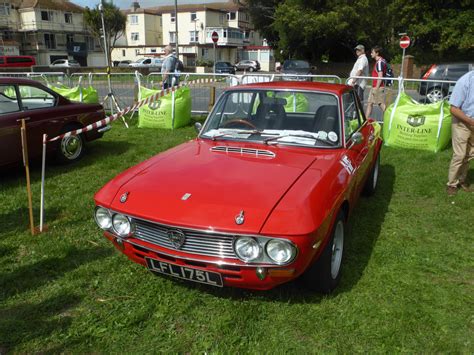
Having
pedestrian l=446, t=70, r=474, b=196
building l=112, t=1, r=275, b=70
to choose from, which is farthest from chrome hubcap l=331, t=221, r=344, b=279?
building l=112, t=1, r=275, b=70

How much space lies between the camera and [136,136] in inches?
379

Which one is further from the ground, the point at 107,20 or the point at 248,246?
the point at 107,20

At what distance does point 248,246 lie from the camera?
109 inches

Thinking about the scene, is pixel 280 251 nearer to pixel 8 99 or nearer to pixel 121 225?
pixel 121 225

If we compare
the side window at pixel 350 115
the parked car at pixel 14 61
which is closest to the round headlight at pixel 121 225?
the side window at pixel 350 115

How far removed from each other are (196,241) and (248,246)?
37cm

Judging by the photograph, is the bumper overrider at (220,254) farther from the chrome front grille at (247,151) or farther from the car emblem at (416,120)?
the car emblem at (416,120)

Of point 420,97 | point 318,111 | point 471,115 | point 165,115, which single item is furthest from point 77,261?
point 420,97

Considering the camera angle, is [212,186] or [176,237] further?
[212,186]

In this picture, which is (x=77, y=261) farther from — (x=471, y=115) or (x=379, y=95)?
(x=379, y=95)

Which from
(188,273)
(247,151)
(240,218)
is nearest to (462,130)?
(247,151)

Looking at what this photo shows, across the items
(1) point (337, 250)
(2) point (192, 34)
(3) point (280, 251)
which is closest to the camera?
(3) point (280, 251)

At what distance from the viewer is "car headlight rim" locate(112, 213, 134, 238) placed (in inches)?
124

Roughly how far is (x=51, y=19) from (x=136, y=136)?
54536 millimetres
